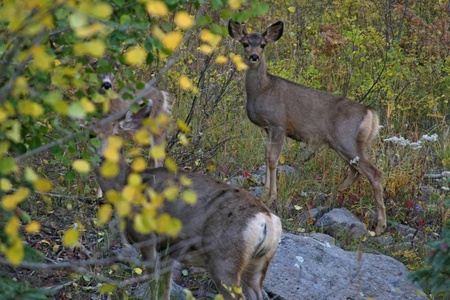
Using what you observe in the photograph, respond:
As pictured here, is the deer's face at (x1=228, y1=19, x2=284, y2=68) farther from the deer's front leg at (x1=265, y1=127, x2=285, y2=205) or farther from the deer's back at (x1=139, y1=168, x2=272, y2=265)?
the deer's back at (x1=139, y1=168, x2=272, y2=265)

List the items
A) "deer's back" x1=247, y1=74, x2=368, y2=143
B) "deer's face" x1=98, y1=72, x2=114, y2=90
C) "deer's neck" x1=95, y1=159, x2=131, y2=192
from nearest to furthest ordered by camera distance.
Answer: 1. "deer's neck" x1=95, y1=159, x2=131, y2=192
2. "deer's face" x1=98, y1=72, x2=114, y2=90
3. "deer's back" x1=247, y1=74, x2=368, y2=143

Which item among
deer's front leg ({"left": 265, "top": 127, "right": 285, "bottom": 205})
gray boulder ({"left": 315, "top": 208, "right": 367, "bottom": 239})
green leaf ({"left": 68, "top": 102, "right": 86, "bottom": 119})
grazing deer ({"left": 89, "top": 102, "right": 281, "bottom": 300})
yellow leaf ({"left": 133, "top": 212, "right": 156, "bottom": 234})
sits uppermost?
green leaf ({"left": 68, "top": 102, "right": 86, "bottom": 119})

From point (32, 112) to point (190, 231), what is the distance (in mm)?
2570

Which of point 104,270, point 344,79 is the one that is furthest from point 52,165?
point 344,79

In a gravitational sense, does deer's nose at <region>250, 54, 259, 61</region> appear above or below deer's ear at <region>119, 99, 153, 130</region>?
below

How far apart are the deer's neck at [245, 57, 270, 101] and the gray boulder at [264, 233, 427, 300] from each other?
3289 millimetres

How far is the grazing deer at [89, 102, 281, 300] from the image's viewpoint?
190 inches

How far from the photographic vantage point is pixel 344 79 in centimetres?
1102

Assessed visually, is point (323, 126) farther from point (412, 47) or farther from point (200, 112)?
point (412, 47)

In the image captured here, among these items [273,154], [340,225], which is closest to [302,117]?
[273,154]

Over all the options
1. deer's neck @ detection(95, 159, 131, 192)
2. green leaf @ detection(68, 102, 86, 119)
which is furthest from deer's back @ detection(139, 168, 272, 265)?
green leaf @ detection(68, 102, 86, 119)

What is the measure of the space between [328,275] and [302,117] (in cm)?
336

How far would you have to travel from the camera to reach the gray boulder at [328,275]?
235 inches

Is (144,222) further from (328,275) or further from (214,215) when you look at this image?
(328,275)
